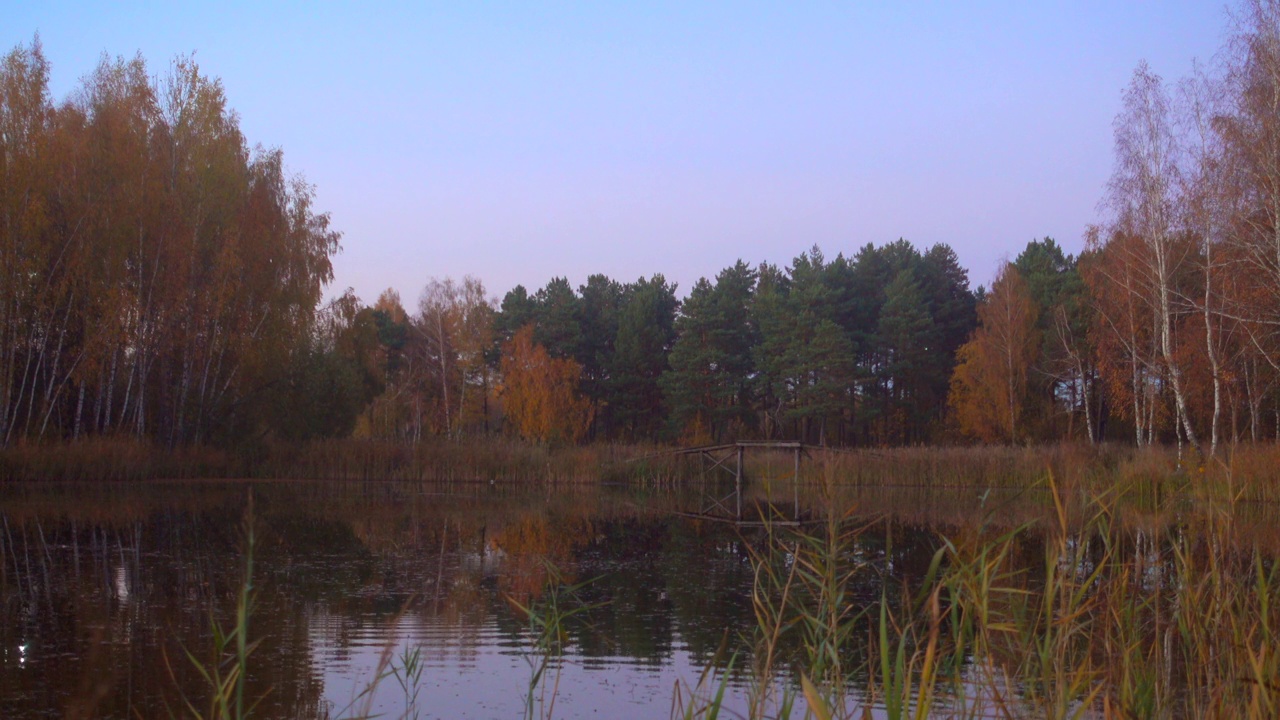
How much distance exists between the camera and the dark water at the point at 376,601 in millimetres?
5195

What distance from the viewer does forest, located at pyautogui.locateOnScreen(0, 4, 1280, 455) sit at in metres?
20.0

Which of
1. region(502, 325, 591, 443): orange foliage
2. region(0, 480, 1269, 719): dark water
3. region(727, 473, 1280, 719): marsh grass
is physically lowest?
region(0, 480, 1269, 719): dark water

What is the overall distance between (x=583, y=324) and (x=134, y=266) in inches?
948

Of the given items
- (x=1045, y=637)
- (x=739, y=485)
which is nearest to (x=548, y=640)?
(x=1045, y=637)

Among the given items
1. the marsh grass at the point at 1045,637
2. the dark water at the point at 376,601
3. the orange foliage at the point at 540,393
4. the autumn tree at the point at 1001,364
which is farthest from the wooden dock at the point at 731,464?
the marsh grass at the point at 1045,637

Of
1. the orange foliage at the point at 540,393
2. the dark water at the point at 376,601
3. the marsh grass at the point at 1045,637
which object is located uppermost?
the orange foliage at the point at 540,393

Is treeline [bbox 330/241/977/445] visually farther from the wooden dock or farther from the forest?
the wooden dock

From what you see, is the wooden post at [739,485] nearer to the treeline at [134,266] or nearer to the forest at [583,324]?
the forest at [583,324]

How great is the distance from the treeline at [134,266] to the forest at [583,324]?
0.07 m

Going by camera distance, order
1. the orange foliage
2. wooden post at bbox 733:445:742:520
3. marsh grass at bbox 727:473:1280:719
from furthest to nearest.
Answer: the orange foliage, wooden post at bbox 733:445:742:520, marsh grass at bbox 727:473:1280:719

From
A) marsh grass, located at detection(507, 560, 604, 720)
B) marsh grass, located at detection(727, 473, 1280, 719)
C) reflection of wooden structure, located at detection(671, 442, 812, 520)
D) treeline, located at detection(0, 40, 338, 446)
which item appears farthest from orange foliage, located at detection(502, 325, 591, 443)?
marsh grass, located at detection(727, 473, 1280, 719)

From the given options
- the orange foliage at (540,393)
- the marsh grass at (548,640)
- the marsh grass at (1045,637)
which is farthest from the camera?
the orange foliage at (540,393)

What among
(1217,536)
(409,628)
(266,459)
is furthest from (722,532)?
(266,459)

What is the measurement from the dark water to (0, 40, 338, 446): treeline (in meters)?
5.18
